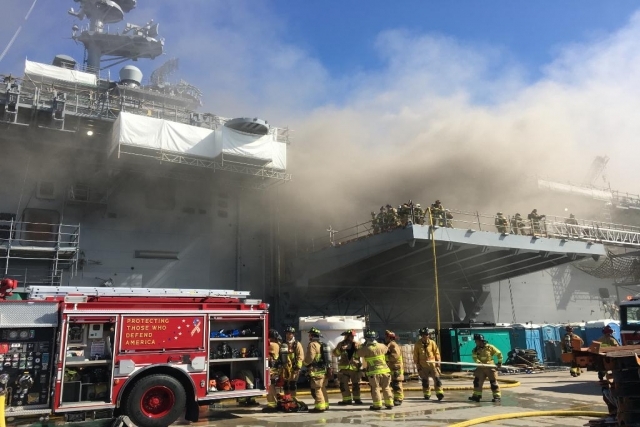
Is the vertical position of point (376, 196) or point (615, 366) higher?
point (376, 196)

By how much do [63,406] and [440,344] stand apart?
1228 centimetres

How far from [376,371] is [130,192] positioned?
13631 millimetres

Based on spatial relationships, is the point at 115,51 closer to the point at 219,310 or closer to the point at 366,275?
the point at 366,275

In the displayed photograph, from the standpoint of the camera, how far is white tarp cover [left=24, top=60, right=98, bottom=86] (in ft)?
76.2

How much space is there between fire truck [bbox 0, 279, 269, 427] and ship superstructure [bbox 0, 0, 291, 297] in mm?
9865

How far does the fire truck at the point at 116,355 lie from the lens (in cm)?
639

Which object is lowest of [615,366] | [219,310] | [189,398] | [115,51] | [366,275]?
[189,398]

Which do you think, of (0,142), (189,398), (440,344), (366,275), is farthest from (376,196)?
(189,398)

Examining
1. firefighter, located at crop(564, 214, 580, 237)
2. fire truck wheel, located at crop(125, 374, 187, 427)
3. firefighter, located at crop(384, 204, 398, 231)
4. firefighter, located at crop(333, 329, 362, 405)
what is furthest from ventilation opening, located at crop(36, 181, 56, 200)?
firefighter, located at crop(564, 214, 580, 237)

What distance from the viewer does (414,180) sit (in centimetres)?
2239

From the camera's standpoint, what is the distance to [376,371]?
8.59 meters

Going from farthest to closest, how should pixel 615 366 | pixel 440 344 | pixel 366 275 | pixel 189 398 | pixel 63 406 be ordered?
pixel 366 275
pixel 440 344
pixel 189 398
pixel 63 406
pixel 615 366

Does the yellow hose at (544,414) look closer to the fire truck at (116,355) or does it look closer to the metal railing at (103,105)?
the fire truck at (116,355)

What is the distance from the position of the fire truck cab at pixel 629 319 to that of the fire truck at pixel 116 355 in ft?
25.9
